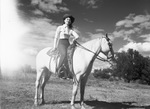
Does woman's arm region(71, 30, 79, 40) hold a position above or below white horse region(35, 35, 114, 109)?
above

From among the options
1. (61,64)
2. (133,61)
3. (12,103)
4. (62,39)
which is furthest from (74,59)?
(133,61)

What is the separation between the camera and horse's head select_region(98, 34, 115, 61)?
21.3 feet

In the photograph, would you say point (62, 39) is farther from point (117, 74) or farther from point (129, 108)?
point (117, 74)

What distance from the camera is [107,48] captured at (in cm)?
652

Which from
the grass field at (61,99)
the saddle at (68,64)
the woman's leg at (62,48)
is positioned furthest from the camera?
the grass field at (61,99)

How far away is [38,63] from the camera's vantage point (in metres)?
7.90

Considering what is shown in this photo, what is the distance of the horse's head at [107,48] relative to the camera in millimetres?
6496

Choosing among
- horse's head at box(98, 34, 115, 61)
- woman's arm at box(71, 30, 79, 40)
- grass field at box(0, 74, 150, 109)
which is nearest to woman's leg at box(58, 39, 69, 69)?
woman's arm at box(71, 30, 79, 40)

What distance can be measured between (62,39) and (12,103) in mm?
3960

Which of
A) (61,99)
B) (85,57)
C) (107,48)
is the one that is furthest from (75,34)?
(61,99)

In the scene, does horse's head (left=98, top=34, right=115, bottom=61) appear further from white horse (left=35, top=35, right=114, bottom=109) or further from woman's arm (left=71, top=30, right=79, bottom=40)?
woman's arm (left=71, top=30, right=79, bottom=40)

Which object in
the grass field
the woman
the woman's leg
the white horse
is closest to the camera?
the white horse

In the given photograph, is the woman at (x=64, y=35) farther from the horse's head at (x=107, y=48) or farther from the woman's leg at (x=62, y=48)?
the horse's head at (x=107, y=48)

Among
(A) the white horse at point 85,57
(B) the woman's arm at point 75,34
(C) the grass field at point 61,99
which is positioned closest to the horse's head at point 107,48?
(A) the white horse at point 85,57
